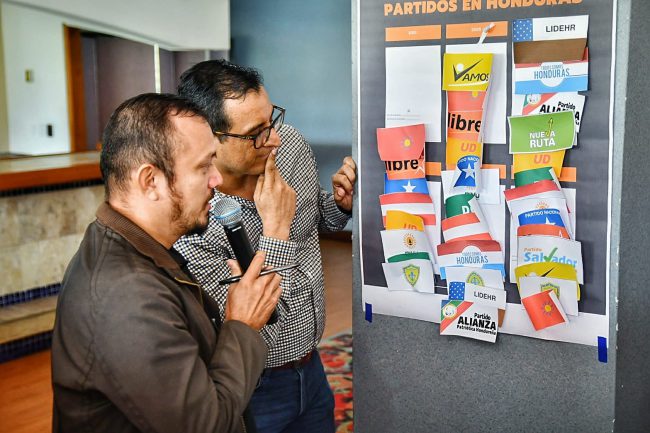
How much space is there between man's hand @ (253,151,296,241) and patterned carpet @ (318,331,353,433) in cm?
220

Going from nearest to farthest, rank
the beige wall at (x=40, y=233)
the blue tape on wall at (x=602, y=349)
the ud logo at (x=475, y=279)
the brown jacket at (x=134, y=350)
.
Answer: the brown jacket at (x=134, y=350) < the blue tape on wall at (x=602, y=349) < the ud logo at (x=475, y=279) < the beige wall at (x=40, y=233)

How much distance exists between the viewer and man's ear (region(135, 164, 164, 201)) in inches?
52.1

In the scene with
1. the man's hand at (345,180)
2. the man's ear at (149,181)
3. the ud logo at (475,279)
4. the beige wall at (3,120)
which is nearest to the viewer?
the man's ear at (149,181)

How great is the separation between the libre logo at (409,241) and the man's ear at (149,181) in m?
0.71

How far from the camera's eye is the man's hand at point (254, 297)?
4.85 feet

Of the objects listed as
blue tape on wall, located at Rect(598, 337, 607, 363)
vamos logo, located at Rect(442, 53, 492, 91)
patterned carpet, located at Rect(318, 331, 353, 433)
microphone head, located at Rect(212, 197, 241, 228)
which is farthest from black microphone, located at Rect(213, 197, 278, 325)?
patterned carpet, located at Rect(318, 331, 353, 433)

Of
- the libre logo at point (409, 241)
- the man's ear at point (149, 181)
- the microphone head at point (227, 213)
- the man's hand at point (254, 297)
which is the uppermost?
the man's ear at point (149, 181)

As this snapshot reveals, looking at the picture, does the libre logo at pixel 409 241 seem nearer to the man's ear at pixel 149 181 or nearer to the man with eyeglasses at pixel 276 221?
the man with eyeglasses at pixel 276 221

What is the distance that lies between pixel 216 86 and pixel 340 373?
3.02m

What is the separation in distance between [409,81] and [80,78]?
6516 mm

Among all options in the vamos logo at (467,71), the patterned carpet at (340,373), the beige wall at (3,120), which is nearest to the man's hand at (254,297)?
the vamos logo at (467,71)

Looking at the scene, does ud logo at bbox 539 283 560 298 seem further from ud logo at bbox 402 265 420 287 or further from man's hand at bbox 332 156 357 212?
man's hand at bbox 332 156 357 212

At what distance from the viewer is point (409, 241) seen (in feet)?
6.12

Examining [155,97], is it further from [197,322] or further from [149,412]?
[149,412]
